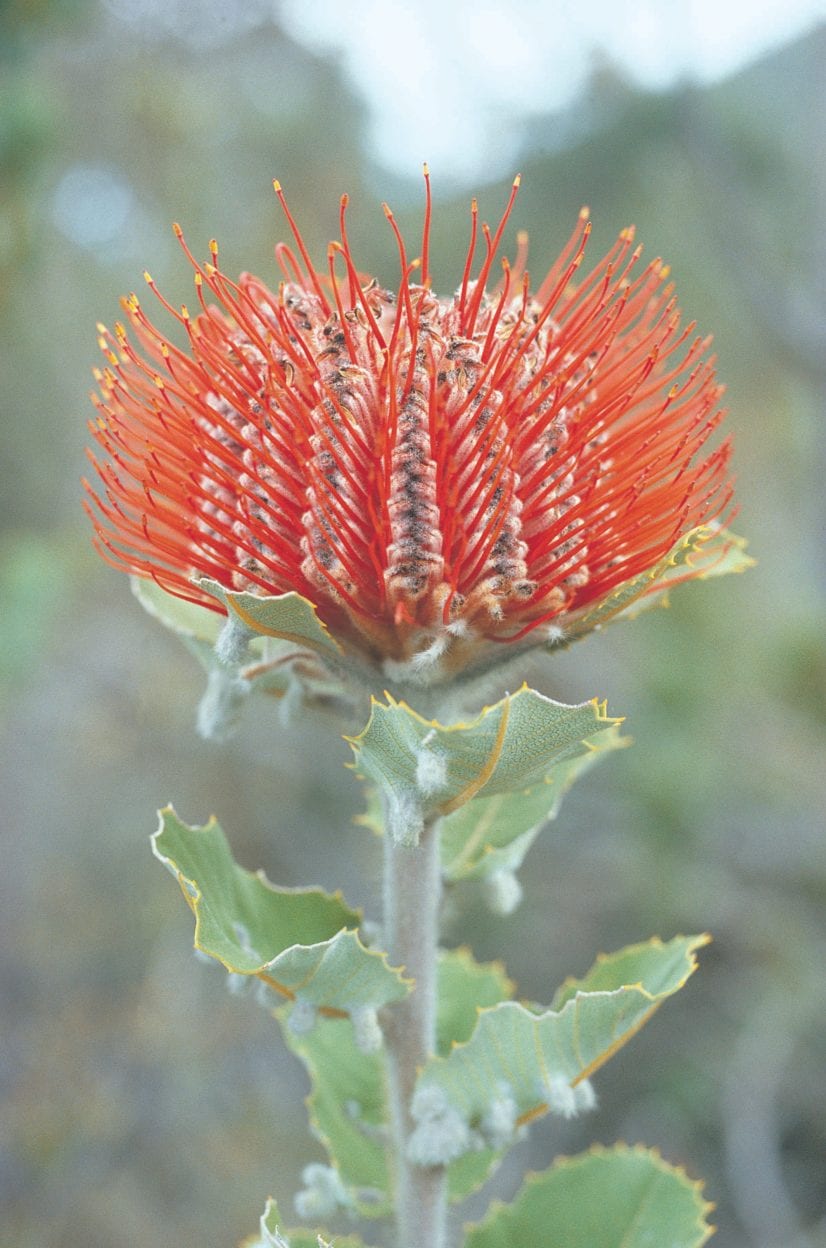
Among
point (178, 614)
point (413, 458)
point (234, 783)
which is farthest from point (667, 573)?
point (234, 783)

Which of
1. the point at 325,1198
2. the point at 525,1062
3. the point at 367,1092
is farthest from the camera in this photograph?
the point at 367,1092

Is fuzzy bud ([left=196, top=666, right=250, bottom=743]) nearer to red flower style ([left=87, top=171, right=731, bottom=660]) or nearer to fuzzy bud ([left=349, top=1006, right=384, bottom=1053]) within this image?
red flower style ([left=87, top=171, right=731, bottom=660])

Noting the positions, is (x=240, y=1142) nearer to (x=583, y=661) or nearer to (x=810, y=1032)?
(x=810, y=1032)

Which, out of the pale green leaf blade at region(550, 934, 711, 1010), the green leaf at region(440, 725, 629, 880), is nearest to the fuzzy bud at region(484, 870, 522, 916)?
the green leaf at region(440, 725, 629, 880)

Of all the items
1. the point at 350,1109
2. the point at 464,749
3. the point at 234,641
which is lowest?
the point at 350,1109

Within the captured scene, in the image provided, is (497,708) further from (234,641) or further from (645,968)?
(645,968)

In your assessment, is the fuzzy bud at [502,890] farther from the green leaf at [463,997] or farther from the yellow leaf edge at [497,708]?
the yellow leaf edge at [497,708]
